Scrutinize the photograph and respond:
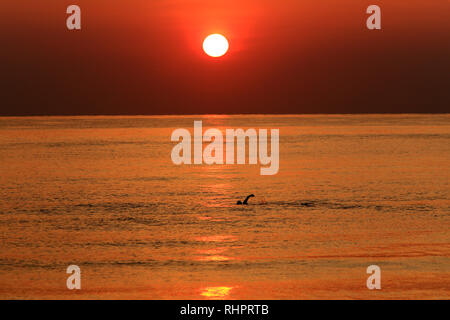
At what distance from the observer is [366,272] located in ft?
63.8

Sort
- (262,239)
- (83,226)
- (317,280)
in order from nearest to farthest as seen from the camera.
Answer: (317,280)
(262,239)
(83,226)

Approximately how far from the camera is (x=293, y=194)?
1496 inches

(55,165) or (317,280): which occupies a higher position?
(55,165)

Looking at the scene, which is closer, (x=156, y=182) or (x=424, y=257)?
(x=424, y=257)

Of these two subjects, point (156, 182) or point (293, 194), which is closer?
point (293, 194)

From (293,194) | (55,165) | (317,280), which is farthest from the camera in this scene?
(55,165)

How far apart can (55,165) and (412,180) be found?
1238 inches

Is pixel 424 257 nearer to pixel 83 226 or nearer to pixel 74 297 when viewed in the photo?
pixel 74 297

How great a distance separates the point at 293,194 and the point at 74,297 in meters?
21.9
